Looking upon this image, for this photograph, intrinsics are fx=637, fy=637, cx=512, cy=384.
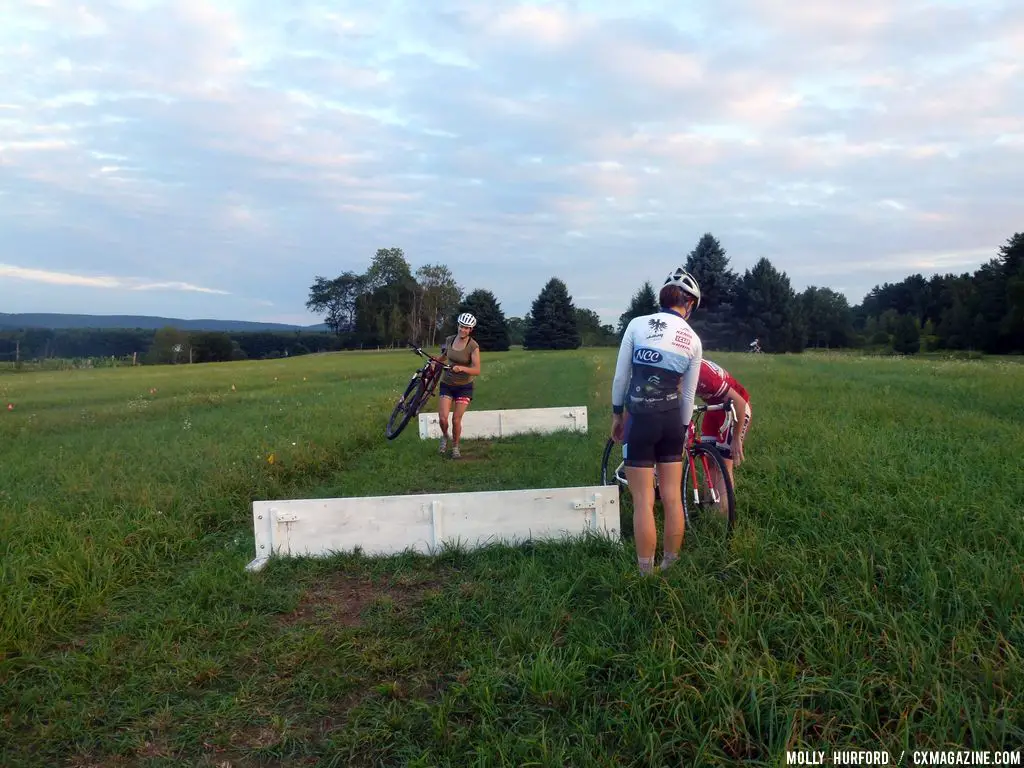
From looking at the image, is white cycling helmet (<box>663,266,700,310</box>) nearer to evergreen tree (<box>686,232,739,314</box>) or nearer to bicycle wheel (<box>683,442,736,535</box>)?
bicycle wheel (<box>683,442,736,535</box>)

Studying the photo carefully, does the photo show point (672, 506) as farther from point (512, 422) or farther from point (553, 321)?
point (553, 321)

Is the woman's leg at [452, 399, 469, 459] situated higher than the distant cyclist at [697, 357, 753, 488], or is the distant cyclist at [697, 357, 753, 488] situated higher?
the distant cyclist at [697, 357, 753, 488]

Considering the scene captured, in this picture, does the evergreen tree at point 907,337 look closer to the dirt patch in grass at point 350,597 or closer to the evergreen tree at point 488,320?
the evergreen tree at point 488,320

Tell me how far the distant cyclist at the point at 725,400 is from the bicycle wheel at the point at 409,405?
5.95 meters

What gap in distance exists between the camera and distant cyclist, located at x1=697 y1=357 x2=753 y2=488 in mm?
4520

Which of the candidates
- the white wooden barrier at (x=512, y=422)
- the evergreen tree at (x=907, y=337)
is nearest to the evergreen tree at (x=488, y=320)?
the evergreen tree at (x=907, y=337)

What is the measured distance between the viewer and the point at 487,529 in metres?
4.82

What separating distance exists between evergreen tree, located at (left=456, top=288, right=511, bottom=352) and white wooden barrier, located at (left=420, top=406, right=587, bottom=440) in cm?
5838

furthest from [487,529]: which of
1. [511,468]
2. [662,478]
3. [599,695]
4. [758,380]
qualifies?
[758,380]

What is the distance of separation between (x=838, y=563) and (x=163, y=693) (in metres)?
3.59

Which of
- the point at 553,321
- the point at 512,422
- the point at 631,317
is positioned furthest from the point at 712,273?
the point at 512,422

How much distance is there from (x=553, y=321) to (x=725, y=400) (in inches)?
2746

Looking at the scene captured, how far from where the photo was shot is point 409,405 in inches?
404

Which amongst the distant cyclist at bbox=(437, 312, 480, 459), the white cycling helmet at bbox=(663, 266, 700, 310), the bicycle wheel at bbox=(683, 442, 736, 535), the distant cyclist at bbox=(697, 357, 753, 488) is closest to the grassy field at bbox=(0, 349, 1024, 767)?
the bicycle wheel at bbox=(683, 442, 736, 535)
